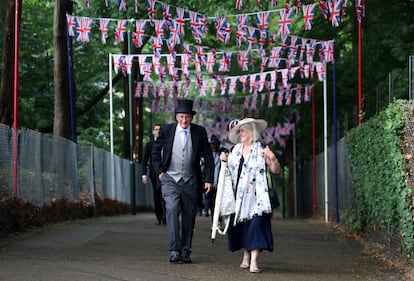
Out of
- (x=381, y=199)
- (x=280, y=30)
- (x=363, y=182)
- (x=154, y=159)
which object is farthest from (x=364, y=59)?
(x=154, y=159)

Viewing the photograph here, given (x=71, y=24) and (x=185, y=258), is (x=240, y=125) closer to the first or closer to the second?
(x=185, y=258)

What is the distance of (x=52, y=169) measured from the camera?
17.4 m

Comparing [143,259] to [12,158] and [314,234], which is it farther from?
[314,234]

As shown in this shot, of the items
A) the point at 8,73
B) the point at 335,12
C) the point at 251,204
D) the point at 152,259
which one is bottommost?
the point at 152,259

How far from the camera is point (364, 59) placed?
28.1 meters

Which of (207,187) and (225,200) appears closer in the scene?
(225,200)

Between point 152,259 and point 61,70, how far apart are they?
39.7 ft

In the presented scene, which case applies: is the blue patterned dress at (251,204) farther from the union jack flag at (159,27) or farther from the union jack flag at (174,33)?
the union jack flag at (159,27)

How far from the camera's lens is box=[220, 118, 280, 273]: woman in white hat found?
10.3 m

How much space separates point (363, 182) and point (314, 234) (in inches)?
105

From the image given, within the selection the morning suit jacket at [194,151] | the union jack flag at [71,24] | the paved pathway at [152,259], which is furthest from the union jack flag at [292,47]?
the morning suit jacket at [194,151]

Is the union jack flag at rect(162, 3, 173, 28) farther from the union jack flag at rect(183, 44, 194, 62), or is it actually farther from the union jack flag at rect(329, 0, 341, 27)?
the union jack flag at rect(329, 0, 341, 27)

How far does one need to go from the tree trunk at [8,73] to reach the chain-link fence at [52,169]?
3.48ft

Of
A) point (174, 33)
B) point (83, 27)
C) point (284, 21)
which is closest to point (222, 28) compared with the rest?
point (174, 33)
